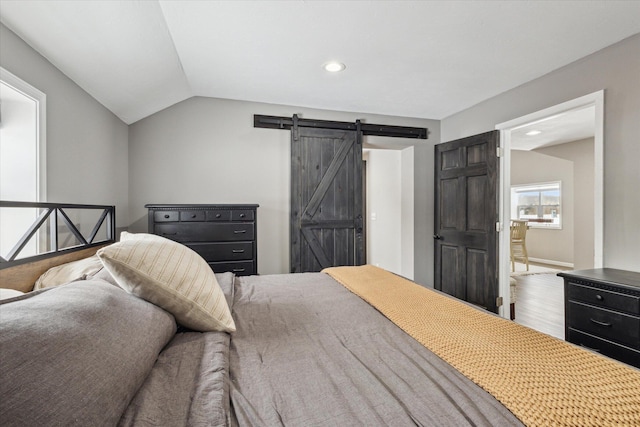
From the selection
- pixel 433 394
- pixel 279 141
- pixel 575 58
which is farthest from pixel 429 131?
pixel 433 394

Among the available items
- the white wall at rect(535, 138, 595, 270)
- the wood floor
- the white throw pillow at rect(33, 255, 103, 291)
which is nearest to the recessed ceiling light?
the white throw pillow at rect(33, 255, 103, 291)

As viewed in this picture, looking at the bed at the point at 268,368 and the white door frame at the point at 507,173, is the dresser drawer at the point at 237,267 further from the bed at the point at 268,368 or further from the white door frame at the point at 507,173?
the white door frame at the point at 507,173

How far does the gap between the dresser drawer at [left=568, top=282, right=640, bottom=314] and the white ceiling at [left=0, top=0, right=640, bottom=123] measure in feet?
5.91

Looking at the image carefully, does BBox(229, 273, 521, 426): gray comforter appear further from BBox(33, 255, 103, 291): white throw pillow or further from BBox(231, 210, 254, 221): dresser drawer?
BBox(231, 210, 254, 221): dresser drawer

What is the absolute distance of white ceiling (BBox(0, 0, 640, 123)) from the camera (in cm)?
184

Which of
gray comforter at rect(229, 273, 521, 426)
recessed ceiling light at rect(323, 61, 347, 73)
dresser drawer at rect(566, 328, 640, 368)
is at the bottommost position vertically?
dresser drawer at rect(566, 328, 640, 368)

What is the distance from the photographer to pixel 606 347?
196 centimetres

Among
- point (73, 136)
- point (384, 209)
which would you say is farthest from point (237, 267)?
point (384, 209)

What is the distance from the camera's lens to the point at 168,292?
102 centimetres

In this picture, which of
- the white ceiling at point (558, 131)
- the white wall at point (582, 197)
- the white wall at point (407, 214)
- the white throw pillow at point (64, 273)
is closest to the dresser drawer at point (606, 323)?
the white wall at point (407, 214)

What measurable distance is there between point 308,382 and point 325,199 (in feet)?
9.83

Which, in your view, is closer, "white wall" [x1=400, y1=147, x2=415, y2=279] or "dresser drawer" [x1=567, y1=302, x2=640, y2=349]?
"dresser drawer" [x1=567, y1=302, x2=640, y2=349]

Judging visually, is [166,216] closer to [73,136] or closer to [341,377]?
[73,136]

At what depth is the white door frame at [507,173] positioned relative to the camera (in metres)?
2.35
